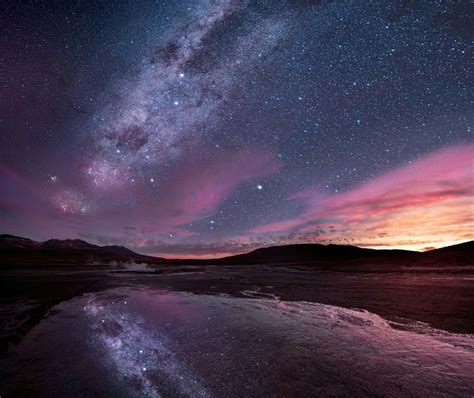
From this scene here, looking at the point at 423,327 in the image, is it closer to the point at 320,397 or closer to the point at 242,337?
the point at 242,337

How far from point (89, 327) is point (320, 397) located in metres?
6.83

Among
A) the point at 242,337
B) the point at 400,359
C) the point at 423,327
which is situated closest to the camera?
the point at 400,359

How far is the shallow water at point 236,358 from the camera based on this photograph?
421 cm

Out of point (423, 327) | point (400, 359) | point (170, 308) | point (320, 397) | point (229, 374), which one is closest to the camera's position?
point (320, 397)

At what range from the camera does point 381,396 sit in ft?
13.0

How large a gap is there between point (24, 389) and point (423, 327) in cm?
912

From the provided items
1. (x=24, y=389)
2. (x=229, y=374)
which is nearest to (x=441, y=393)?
(x=229, y=374)

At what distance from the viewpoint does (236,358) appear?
17.9ft

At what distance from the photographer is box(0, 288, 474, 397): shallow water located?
421 centimetres

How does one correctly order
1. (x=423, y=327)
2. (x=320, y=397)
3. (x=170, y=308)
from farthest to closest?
(x=170, y=308) → (x=423, y=327) → (x=320, y=397)

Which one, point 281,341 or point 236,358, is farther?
point 281,341

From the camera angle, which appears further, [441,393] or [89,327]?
[89,327]

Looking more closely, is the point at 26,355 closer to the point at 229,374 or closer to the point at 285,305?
the point at 229,374

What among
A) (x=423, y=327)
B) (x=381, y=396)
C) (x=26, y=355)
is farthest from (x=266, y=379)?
(x=423, y=327)
